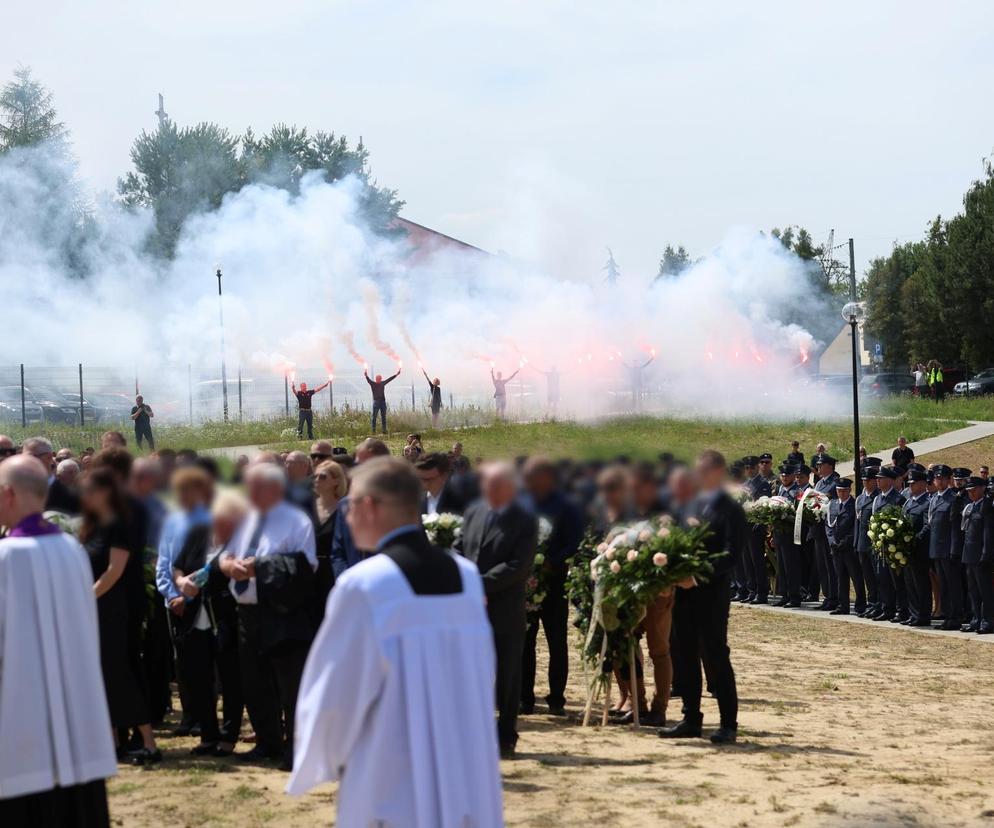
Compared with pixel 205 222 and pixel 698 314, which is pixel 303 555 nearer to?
pixel 698 314

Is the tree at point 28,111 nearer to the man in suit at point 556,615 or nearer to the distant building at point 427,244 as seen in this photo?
the distant building at point 427,244

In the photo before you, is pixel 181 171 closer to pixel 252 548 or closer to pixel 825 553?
pixel 825 553

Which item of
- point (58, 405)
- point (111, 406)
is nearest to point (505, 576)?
point (58, 405)

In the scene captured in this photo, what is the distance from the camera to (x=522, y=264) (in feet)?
158

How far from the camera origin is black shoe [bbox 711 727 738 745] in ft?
31.4

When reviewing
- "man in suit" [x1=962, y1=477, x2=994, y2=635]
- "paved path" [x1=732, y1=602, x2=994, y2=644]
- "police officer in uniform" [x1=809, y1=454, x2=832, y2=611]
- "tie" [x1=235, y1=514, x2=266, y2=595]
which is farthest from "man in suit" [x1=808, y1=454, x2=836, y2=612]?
"tie" [x1=235, y1=514, x2=266, y2=595]

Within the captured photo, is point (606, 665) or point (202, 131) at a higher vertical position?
point (202, 131)

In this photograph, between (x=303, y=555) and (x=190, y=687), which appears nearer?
(x=303, y=555)

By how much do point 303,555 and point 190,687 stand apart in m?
1.80

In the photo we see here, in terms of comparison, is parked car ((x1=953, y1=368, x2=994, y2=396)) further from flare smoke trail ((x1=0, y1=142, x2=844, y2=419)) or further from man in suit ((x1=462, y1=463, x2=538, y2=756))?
man in suit ((x1=462, y1=463, x2=538, y2=756))

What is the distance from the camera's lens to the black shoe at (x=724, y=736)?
9586 mm

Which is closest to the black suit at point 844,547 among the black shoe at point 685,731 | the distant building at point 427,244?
the black shoe at point 685,731

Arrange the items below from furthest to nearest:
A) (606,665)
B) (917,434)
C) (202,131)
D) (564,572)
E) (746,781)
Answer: (202,131)
(917,434)
(564,572)
(606,665)
(746,781)

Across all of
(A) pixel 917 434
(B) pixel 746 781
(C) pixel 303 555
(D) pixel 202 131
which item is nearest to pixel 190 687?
(C) pixel 303 555
